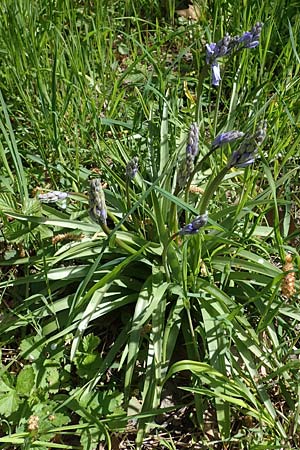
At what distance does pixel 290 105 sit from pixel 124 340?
4.31 feet

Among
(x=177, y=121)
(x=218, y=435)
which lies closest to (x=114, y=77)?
(x=177, y=121)

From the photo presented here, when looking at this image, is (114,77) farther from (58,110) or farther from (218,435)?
(218,435)

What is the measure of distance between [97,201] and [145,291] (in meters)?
0.63

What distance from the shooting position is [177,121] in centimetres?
253

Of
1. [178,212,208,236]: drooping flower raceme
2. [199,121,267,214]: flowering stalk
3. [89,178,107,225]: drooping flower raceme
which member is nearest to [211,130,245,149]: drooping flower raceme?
[199,121,267,214]: flowering stalk

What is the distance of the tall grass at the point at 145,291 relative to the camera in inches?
76.3

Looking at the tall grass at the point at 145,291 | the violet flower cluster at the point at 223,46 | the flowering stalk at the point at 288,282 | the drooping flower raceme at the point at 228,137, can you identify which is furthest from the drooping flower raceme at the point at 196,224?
the violet flower cluster at the point at 223,46

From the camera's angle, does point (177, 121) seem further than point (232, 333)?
Yes

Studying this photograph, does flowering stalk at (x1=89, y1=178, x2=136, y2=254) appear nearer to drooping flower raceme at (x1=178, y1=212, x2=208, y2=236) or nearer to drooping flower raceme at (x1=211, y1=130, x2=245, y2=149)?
drooping flower raceme at (x1=178, y1=212, x2=208, y2=236)

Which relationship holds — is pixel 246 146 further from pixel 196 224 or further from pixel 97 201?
pixel 97 201

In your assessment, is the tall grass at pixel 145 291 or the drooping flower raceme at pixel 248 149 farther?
the tall grass at pixel 145 291

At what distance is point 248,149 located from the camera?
5.10ft

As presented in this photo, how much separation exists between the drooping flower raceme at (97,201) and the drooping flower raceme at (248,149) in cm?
38

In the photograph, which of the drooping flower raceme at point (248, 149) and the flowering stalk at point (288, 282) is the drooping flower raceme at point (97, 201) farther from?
the flowering stalk at point (288, 282)
